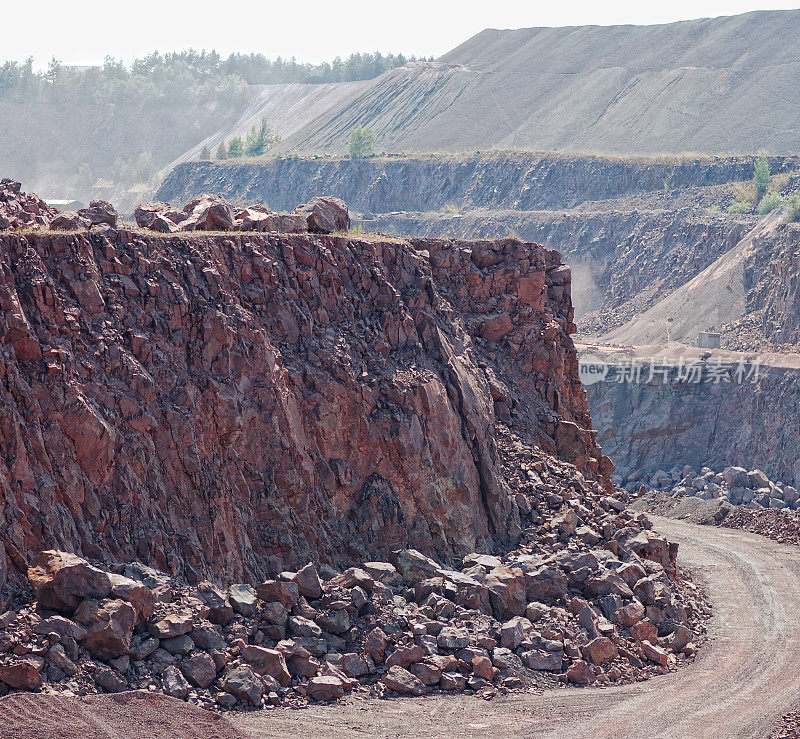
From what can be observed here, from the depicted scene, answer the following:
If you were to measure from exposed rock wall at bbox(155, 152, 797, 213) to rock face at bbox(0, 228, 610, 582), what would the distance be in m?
58.4

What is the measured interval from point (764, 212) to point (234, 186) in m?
45.4

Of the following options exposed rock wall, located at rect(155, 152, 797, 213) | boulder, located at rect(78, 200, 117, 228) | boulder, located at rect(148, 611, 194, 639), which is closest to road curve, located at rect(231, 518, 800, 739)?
boulder, located at rect(148, 611, 194, 639)

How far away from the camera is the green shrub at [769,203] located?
2943 inches

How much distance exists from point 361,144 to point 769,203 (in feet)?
128

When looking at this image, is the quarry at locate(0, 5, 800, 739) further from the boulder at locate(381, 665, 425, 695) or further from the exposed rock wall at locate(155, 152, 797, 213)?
the exposed rock wall at locate(155, 152, 797, 213)

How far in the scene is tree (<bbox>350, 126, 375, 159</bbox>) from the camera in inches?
3996

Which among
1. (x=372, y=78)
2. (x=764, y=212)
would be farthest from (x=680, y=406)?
(x=372, y=78)

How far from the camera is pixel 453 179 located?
9562 cm

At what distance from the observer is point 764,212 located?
2958 inches

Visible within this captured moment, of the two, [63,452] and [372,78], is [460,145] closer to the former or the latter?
[372,78]

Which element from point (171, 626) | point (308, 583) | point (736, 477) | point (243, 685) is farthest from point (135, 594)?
point (736, 477)

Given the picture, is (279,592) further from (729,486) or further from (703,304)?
(703,304)

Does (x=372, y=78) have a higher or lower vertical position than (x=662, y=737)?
higher

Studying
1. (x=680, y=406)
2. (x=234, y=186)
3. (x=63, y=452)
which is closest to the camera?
(x=63, y=452)
